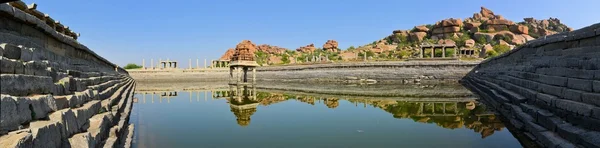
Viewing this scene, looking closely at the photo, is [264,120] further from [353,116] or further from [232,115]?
[353,116]

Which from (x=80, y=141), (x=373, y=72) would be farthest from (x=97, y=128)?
(x=373, y=72)

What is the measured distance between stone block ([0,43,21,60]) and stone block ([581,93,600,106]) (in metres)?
7.73

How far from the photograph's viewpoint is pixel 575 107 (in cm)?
643

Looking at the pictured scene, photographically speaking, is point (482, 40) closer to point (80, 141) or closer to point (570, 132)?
point (570, 132)

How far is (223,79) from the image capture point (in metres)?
49.6

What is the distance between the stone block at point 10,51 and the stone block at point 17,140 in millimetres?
1154

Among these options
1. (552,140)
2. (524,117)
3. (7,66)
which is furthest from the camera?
(524,117)

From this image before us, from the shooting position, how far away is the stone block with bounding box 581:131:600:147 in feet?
16.9

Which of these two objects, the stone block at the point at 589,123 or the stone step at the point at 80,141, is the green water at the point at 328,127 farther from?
the stone step at the point at 80,141

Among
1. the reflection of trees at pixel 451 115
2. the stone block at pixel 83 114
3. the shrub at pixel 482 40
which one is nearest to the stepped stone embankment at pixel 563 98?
the reflection of trees at pixel 451 115

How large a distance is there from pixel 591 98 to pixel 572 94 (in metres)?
0.92

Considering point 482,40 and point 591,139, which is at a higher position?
point 482,40

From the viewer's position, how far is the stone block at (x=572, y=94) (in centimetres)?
666

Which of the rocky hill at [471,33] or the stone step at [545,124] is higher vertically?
the rocky hill at [471,33]
